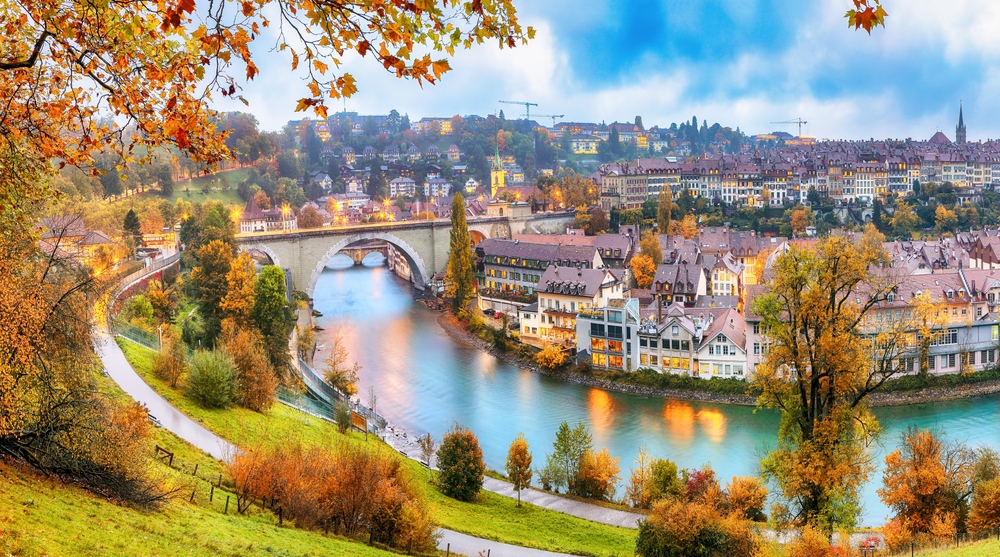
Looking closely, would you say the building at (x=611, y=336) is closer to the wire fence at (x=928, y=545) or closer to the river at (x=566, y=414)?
the river at (x=566, y=414)

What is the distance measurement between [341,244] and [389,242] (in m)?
2.63

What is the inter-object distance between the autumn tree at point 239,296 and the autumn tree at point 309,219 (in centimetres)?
2171

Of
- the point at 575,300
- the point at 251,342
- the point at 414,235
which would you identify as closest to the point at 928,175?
the point at 414,235

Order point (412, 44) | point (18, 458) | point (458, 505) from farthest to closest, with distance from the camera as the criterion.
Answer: point (458, 505)
point (18, 458)
point (412, 44)

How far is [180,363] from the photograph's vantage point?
36.7 feet

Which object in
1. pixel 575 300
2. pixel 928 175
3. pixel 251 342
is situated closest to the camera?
pixel 251 342

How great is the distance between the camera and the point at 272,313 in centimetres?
1623

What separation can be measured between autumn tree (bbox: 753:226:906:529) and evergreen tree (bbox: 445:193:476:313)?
709 inches

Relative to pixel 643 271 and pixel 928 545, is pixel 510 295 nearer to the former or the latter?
pixel 643 271

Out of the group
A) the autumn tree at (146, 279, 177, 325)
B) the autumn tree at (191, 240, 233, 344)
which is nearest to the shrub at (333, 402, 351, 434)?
the autumn tree at (191, 240, 233, 344)

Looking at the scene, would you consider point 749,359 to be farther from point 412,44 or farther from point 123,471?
point 412,44

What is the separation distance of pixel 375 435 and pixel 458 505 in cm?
298

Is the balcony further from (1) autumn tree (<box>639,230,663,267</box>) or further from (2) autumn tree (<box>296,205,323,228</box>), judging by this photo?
(2) autumn tree (<box>296,205,323,228</box>)

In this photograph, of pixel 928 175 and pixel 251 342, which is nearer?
pixel 251 342
